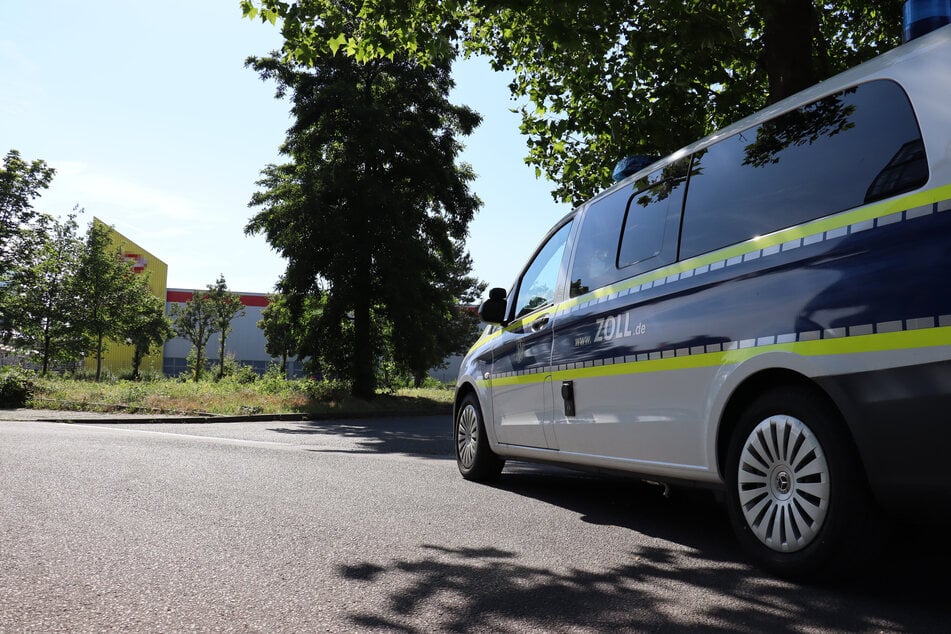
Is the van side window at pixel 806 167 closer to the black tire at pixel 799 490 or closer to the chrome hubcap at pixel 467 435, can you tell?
the black tire at pixel 799 490

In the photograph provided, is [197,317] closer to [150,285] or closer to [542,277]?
[150,285]

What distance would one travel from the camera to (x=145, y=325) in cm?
4031

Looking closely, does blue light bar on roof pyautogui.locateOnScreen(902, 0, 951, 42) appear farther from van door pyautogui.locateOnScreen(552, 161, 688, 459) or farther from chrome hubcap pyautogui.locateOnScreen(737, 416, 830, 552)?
chrome hubcap pyautogui.locateOnScreen(737, 416, 830, 552)

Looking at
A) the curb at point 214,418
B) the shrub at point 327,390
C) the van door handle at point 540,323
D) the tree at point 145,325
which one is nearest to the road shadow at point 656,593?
the van door handle at point 540,323

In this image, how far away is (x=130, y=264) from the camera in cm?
3709

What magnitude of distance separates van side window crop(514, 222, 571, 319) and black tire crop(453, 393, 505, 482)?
44.2 inches

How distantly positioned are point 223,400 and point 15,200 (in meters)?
16.9

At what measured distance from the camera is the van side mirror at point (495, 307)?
645 centimetres

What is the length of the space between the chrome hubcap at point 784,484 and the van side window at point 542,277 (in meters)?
2.38

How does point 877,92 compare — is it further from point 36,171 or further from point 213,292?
point 213,292

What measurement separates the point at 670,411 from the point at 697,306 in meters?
0.58

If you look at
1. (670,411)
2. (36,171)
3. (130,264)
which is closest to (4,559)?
(670,411)

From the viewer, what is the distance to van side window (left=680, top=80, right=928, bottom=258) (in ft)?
9.75

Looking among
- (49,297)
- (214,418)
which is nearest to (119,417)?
(214,418)
